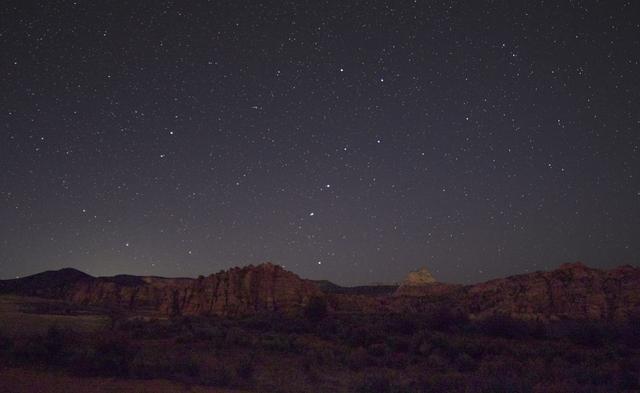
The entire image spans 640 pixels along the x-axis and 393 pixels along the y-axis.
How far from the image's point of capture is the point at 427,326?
31812mm

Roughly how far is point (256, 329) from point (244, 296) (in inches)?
896

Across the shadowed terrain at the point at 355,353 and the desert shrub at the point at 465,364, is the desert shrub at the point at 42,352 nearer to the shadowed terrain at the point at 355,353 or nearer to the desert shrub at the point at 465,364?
the shadowed terrain at the point at 355,353

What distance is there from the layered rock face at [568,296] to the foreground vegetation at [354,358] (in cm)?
1384

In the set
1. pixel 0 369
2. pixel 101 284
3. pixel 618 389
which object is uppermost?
pixel 101 284

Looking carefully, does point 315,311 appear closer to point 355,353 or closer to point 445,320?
point 445,320

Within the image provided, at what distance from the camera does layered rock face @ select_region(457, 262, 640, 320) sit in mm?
44438

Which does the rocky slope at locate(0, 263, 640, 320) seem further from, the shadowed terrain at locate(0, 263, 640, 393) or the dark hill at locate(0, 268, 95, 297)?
the dark hill at locate(0, 268, 95, 297)

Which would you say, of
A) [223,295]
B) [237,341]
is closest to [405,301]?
[223,295]

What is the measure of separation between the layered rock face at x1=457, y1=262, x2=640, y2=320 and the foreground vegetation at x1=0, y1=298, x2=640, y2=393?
1384 centimetres

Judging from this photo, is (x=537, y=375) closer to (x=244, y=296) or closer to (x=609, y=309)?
(x=609, y=309)

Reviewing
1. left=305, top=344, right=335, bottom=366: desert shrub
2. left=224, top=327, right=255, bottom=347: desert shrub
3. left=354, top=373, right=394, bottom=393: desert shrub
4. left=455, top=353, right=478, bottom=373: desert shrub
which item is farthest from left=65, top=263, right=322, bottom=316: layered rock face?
left=354, top=373, right=394, bottom=393: desert shrub

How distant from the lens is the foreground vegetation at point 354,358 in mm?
14805

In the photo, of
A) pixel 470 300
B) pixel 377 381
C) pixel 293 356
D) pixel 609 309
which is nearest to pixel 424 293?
pixel 470 300

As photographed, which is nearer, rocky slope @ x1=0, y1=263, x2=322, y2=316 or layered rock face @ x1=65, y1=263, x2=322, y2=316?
layered rock face @ x1=65, y1=263, x2=322, y2=316
